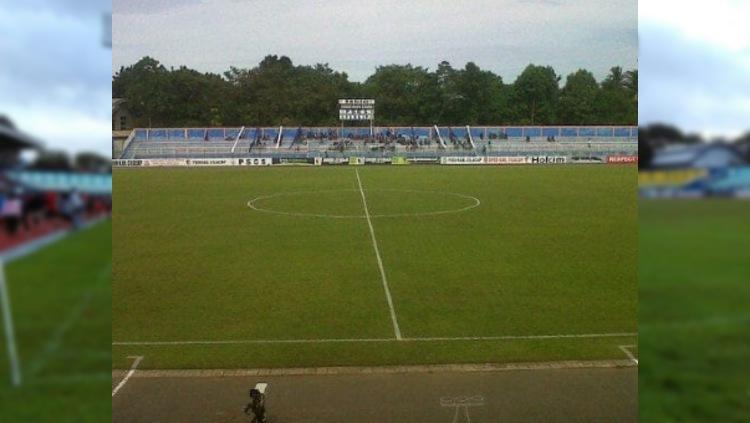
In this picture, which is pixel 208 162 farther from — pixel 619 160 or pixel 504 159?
pixel 619 160

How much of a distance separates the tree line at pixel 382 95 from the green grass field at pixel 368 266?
39cm

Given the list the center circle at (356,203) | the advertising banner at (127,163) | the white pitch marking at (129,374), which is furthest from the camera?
the center circle at (356,203)

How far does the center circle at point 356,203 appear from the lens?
4.64 metres

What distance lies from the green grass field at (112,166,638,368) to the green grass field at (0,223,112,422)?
126 centimetres

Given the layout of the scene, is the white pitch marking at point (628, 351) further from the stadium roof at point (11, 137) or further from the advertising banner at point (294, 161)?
the stadium roof at point (11, 137)

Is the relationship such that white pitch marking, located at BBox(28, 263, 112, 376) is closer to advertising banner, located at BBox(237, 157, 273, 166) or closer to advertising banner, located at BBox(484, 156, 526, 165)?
advertising banner, located at BBox(237, 157, 273, 166)

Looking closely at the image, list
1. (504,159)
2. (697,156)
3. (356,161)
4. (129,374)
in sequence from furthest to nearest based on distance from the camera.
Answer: (356,161) → (504,159) → (129,374) → (697,156)

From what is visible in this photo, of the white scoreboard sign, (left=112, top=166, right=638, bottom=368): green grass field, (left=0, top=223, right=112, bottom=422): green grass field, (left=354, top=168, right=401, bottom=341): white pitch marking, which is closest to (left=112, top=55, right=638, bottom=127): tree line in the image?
the white scoreboard sign

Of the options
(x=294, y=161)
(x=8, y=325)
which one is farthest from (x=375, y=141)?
(x=8, y=325)

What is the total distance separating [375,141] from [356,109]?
0.28 meters

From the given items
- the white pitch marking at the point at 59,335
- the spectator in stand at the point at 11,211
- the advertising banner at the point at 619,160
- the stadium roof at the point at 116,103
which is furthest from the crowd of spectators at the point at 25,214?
the advertising banner at the point at 619,160

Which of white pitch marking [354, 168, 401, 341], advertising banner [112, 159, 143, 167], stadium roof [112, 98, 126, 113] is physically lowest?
white pitch marking [354, 168, 401, 341]

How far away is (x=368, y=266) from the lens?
14.2 feet

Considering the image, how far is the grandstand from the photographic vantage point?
12.0 feet
